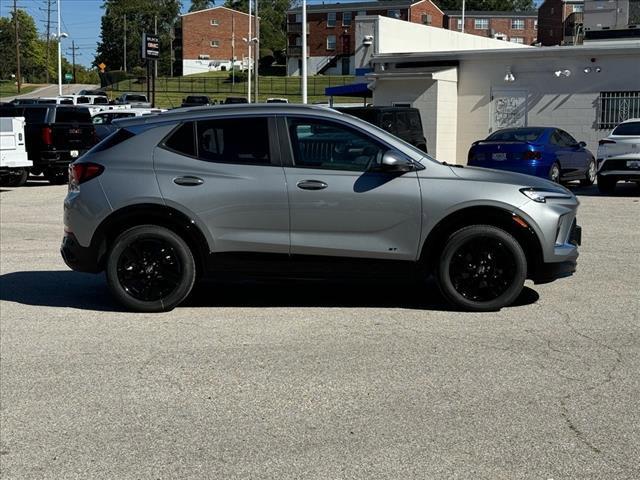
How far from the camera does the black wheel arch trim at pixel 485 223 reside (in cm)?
741

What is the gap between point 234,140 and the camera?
7.67 metres

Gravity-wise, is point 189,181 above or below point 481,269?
above

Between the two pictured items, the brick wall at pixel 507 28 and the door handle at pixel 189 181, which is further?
the brick wall at pixel 507 28

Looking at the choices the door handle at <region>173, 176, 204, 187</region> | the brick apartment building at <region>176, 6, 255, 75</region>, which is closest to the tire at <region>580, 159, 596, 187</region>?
the door handle at <region>173, 176, 204, 187</region>

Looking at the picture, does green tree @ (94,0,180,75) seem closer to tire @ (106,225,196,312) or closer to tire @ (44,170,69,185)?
tire @ (44,170,69,185)

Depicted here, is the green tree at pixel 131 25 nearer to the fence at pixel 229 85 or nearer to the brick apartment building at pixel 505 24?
the fence at pixel 229 85

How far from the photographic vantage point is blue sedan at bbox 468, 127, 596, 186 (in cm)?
1852

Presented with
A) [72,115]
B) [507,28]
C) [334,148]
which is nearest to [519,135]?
[72,115]

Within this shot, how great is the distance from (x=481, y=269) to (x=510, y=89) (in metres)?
20.5

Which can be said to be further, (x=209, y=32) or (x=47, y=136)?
(x=209, y=32)

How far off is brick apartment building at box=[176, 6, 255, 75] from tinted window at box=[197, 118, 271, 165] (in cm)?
10498

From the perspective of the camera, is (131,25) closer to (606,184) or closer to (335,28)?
(335,28)

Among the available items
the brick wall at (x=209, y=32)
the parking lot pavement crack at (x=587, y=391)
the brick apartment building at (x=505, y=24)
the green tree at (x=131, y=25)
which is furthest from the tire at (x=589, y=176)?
the green tree at (x=131, y=25)

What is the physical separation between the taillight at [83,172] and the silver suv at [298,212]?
0.02 meters
